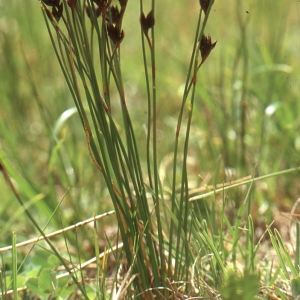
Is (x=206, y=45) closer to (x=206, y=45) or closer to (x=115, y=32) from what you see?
(x=206, y=45)

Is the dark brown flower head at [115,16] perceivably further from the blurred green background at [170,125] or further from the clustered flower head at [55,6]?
the blurred green background at [170,125]

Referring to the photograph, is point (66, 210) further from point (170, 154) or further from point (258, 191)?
point (258, 191)

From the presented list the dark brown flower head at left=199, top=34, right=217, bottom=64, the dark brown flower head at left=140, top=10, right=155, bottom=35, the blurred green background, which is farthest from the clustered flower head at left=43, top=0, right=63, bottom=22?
the blurred green background

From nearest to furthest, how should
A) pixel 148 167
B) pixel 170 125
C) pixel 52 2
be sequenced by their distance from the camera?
pixel 52 2 < pixel 148 167 < pixel 170 125

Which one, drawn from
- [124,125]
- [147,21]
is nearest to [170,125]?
[124,125]

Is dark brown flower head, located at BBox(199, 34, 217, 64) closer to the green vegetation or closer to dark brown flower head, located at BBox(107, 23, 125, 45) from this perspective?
the green vegetation

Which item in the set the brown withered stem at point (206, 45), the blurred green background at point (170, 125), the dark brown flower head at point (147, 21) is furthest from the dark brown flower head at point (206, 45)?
the blurred green background at point (170, 125)

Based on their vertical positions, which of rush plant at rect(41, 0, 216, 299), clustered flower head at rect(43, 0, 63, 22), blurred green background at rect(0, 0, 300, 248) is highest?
clustered flower head at rect(43, 0, 63, 22)

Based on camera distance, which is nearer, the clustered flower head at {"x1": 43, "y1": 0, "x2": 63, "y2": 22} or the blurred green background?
the clustered flower head at {"x1": 43, "y1": 0, "x2": 63, "y2": 22}

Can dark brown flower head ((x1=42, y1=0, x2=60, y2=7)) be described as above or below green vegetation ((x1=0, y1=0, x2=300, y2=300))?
above
